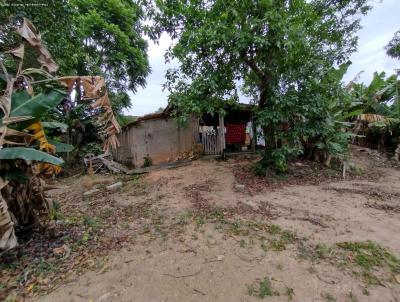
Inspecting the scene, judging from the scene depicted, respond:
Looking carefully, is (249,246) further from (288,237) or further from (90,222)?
(90,222)

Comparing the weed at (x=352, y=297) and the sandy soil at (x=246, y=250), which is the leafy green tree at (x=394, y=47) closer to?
the sandy soil at (x=246, y=250)

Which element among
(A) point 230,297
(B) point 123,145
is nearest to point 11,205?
(A) point 230,297

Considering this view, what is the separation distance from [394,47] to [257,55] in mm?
9478

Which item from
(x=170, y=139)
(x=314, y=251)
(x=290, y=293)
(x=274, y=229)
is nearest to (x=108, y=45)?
(x=170, y=139)

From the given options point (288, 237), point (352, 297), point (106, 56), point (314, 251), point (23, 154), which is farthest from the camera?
point (106, 56)

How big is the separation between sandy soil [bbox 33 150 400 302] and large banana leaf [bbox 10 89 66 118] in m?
2.27

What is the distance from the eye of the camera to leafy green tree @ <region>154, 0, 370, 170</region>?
555 centimetres

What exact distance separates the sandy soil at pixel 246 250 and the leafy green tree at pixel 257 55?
Result: 224 cm

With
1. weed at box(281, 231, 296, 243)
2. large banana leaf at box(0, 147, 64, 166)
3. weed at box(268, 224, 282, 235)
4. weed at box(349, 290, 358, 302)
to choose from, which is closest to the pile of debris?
large banana leaf at box(0, 147, 64, 166)

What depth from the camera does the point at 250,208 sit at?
5078 mm

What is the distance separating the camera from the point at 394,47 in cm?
1139

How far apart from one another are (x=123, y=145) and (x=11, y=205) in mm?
9153

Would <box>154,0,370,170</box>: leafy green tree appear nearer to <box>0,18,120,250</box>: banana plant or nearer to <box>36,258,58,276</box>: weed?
<box>0,18,120,250</box>: banana plant

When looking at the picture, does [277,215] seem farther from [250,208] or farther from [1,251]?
[1,251]
